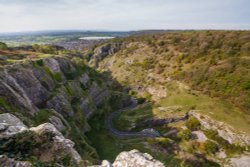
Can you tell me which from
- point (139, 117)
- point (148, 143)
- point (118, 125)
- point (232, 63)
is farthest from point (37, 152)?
point (232, 63)

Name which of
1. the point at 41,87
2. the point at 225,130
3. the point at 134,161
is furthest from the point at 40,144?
the point at 225,130

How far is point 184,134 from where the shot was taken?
7269 centimetres

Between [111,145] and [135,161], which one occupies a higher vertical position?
[135,161]

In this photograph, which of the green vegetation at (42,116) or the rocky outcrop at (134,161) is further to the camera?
the green vegetation at (42,116)

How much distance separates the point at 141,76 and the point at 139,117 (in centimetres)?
3999

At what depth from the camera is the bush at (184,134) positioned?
237ft

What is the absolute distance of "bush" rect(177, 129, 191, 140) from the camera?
72.4 m

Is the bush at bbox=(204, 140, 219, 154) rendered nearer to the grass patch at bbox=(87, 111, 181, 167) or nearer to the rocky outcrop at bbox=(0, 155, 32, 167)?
the grass patch at bbox=(87, 111, 181, 167)

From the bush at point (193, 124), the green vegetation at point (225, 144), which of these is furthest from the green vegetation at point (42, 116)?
the green vegetation at point (225, 144)

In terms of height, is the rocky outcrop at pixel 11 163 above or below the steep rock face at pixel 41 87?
above

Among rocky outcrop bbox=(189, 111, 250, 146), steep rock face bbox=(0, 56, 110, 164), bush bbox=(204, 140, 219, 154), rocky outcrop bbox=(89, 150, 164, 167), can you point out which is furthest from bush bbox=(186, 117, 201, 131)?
rocky outcrop bbox=(89, 150, 164, 167)

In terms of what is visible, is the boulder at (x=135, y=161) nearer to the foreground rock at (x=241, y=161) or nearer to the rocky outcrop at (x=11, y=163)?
the rocky outcrop at (x=11, y=163)

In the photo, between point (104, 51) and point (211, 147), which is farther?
point (104, 51)

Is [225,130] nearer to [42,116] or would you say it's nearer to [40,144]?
[42,116]
